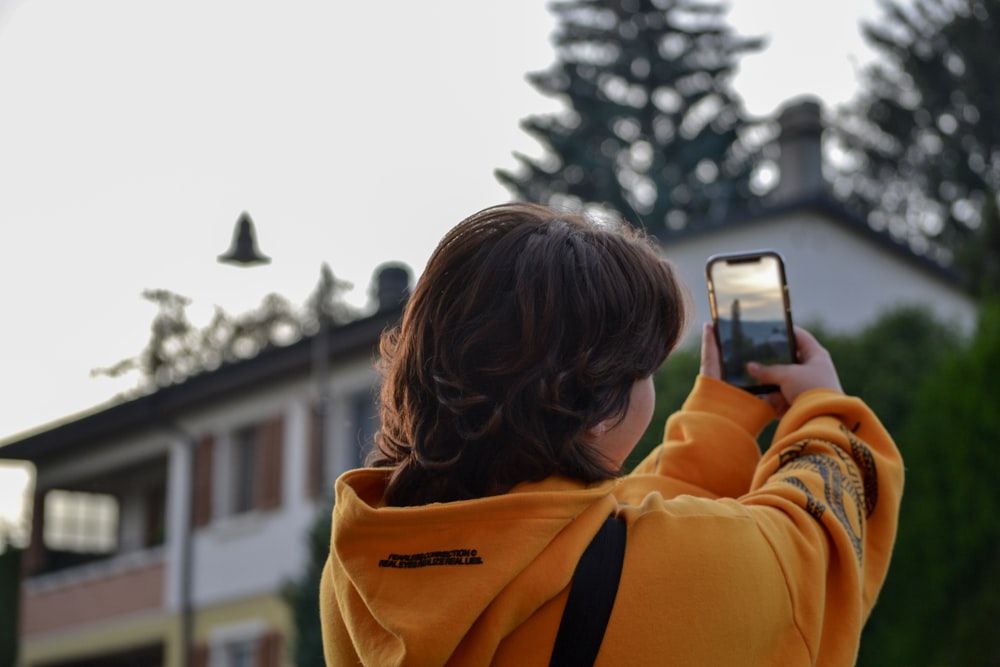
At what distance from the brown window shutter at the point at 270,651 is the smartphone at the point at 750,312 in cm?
1996

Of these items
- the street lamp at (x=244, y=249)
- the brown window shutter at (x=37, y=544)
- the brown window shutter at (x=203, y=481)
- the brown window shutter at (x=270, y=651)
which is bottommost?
the brown window shutter at (x=37, y=544)

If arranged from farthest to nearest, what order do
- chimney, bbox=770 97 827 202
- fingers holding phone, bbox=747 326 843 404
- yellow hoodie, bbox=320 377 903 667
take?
A: chimney, bbox=770 97 827 202, fingers holding phone, bbox=747 326 843 404, yellow hoodie, bbox=320 377 903 667

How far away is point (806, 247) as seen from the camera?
59.7 ft

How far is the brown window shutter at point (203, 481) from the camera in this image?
2336 centimetres

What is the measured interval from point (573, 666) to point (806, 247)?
671 inches

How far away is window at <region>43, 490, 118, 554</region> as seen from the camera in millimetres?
29531

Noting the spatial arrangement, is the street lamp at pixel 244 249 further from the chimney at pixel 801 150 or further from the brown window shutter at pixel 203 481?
the brown window shutter at pixel 203 481

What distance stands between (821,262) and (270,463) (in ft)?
28.5

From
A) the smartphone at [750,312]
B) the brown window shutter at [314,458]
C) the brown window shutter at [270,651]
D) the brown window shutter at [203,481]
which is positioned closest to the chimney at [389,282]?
the brown window shutter at [314,458]

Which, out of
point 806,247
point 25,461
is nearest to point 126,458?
point 25,461

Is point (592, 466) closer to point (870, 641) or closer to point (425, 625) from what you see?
point (425, 625)

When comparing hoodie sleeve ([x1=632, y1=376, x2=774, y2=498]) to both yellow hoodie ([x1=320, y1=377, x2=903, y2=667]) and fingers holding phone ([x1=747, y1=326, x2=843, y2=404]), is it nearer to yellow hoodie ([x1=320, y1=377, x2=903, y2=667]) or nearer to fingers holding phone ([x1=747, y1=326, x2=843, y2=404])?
fingers holding phone ([x1=747, y1=326, x2=843, y2=404])

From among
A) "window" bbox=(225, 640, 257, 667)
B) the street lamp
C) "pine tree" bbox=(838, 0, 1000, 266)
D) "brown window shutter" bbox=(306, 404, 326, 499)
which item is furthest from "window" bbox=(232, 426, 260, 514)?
"pine tree" bbox=(838, 0, 1000, 266)

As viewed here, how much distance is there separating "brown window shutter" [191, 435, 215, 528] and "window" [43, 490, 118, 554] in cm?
672
